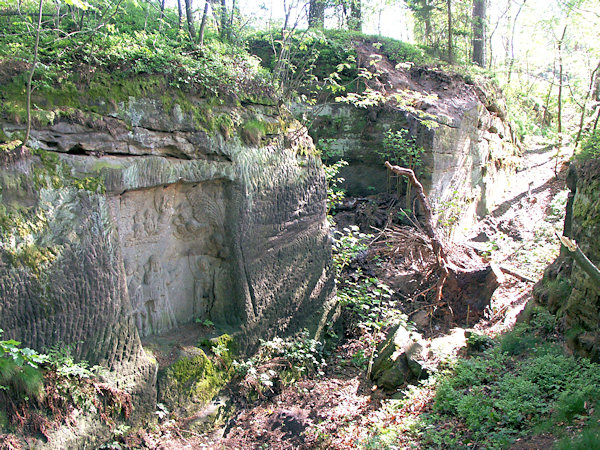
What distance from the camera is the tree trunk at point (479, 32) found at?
45.2ft

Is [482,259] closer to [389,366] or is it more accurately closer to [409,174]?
[409,174]

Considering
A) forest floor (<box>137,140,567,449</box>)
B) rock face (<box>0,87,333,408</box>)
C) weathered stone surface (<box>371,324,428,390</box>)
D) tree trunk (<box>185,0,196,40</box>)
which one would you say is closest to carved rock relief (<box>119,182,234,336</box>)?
rock face (<box>0,87,333,408</box>)

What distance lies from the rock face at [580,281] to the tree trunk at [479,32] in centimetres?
916

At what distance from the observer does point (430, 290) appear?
25.9 ft

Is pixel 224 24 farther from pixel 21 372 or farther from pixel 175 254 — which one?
pixel 21 372

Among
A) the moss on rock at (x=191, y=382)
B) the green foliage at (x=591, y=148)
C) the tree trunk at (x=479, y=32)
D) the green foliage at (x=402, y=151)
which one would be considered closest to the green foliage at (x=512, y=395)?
the moss on rock at (x=191, y=382)

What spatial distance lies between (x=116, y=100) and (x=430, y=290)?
5.75 m

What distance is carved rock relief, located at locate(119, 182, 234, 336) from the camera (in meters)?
4.71

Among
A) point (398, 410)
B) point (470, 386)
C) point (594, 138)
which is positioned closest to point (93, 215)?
point (398, 410)

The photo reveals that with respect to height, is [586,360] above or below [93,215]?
below

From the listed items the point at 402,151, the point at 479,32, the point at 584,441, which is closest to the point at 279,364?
the point at 584,441

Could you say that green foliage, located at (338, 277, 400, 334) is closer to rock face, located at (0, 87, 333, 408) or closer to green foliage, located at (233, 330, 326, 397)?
rock face, located at (0, 87, 333, 408)

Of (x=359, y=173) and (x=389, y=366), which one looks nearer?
(x=389, y=366)

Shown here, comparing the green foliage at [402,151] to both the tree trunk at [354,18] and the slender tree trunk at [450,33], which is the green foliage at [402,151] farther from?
the slender tree trunk at [450,33]
